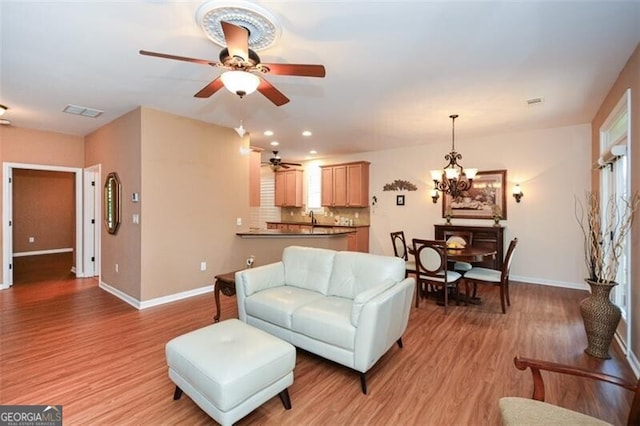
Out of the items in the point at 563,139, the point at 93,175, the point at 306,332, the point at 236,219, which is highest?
the point at 563,139

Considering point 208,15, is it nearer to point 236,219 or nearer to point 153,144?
point 153,144

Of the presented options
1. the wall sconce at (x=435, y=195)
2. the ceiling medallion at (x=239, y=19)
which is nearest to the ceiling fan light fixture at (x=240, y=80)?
the ceiling medallion at (x=239, y=19)

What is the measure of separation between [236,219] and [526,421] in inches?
185

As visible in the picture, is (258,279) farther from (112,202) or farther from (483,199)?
(483,199)

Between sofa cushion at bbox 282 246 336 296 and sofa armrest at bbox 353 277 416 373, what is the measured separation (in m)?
0.82

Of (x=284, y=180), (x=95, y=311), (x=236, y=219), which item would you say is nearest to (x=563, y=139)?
(x=236, y=219)

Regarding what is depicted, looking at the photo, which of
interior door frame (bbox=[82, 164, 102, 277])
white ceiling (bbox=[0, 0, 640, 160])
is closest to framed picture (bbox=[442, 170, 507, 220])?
white ceiling (bbox=[0, 0, 640, 160])

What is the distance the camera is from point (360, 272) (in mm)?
2982

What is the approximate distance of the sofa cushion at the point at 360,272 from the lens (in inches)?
111

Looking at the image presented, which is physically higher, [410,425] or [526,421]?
[526,421]

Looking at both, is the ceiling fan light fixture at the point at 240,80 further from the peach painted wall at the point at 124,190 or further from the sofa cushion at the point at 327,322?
the peach painted wall at the point at 124,190

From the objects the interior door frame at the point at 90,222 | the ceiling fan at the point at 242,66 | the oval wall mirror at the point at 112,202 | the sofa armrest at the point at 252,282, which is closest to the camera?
the ceiling fan at the point at 242,66

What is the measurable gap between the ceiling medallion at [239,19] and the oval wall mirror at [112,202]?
3.30 metres

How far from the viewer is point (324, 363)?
8.75ft
